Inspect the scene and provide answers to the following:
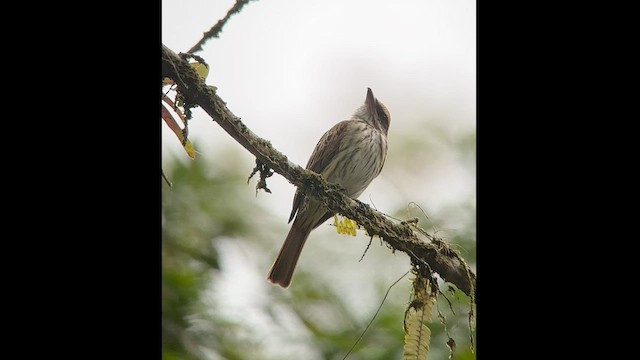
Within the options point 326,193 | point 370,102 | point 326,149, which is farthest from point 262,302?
point 326,149

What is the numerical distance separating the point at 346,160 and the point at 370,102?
600 millimetres

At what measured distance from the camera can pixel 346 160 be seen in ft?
9.98

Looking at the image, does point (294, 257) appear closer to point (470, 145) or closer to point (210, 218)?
point (210, 218)

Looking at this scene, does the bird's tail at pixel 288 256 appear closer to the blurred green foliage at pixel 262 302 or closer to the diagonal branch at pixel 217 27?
Result: the blurred green foliage at pixel 262 302

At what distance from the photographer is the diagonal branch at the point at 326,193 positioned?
207 centimetres

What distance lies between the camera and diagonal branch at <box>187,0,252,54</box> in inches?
81.0

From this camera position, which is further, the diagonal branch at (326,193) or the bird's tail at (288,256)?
the bird's tail at (288,256)

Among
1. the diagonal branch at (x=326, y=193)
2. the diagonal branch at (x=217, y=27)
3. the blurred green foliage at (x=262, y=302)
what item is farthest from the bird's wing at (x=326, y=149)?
the diagonal branch at (x=217, y=27)

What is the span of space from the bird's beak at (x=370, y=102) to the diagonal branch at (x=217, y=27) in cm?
53

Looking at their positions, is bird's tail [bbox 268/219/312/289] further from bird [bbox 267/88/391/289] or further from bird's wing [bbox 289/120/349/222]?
bird's wing [bbox 289/120/349/222]

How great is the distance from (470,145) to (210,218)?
896 millimetres

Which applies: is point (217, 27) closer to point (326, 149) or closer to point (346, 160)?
point (326, 149)
